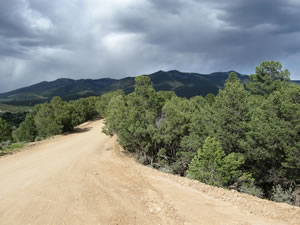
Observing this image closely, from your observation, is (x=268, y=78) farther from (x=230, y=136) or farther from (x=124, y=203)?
(x=124, y=203)

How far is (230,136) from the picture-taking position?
60.5ft

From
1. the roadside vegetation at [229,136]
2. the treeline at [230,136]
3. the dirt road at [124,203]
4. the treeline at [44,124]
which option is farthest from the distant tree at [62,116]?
the dirt road at [124,203]

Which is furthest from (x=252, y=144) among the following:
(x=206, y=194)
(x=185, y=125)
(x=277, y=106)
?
(x=206, y=194)

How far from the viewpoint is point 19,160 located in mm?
16984

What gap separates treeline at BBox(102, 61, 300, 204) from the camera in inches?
578

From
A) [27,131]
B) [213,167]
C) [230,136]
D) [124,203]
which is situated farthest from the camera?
[27,131]

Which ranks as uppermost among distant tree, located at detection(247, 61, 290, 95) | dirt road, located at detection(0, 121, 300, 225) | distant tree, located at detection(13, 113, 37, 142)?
distant tree, located at detection(247, 61, 290, 95)

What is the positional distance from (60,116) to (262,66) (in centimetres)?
3763

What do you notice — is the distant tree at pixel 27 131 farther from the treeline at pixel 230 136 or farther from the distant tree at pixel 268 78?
the distant tree at pixel 268 78

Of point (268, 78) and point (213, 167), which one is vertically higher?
point (268, 78)

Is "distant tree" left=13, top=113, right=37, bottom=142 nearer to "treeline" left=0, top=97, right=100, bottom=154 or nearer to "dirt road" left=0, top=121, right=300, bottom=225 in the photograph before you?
"treeline" left=0, top=97, right=100, bottom=154

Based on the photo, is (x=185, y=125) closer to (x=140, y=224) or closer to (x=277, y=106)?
(x=277, y=106)

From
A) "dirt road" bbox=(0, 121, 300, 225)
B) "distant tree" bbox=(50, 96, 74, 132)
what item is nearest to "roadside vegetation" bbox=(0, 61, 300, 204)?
"dirt road" bbox=(0, 121, 300, 225)

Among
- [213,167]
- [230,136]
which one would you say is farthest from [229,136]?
[213,167]
